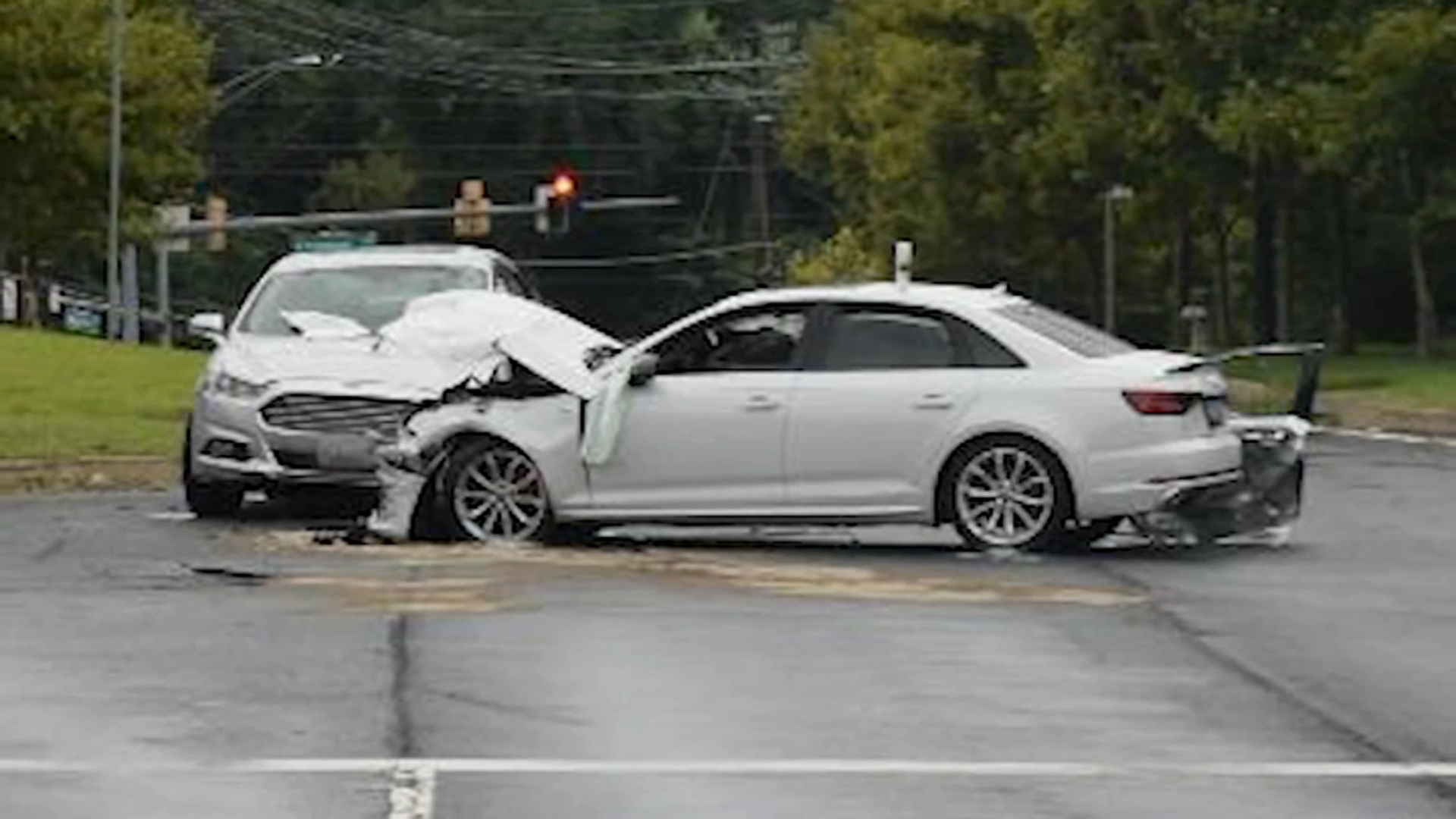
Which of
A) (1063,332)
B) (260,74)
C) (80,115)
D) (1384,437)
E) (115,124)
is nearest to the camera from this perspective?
(1063,332)

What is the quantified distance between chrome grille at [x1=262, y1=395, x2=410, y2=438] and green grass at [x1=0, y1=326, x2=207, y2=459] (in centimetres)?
516

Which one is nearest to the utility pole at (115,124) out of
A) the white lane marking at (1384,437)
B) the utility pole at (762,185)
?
the white lane marking at (1384,437)

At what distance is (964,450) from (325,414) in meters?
4.40

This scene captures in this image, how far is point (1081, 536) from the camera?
16.7 m

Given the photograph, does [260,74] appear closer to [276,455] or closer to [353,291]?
[353,291]

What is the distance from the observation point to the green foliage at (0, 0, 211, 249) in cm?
4494

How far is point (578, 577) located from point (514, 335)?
95.9 inches

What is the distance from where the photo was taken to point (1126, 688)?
1110 cm

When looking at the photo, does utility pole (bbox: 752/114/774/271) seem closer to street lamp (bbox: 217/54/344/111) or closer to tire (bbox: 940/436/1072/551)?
street lamp (bbox: 217/54/344/111)

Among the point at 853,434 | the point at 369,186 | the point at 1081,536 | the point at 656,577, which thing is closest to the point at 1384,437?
the point at 1081,536

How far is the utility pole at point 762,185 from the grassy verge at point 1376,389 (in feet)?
162

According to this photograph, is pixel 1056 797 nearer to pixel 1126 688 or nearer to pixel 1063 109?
pixel 1126 688

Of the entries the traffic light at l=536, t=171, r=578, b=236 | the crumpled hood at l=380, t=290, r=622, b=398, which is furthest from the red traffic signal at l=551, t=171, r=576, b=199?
the crumpled hood at l=380, t=290, r=622, b=398

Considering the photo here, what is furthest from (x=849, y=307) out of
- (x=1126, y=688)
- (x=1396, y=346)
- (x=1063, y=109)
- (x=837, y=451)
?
(x=1396, y=346)
